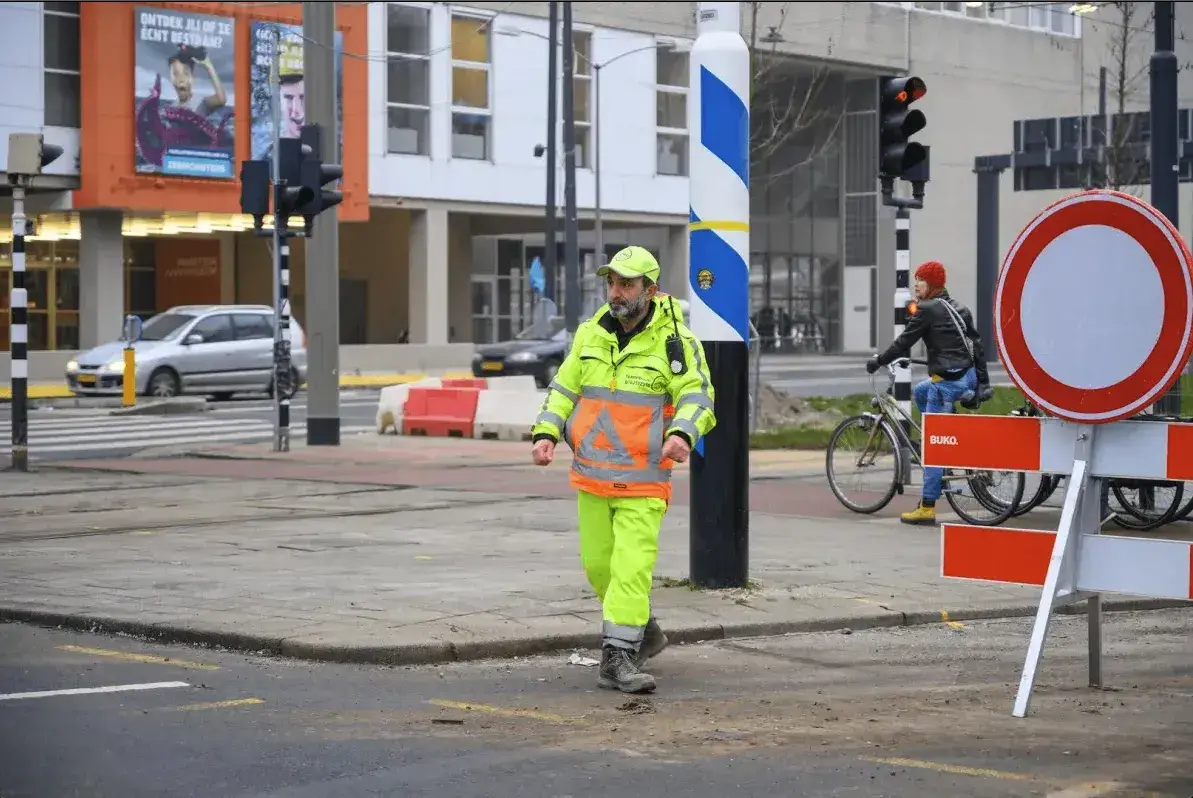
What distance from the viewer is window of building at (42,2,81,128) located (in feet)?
130

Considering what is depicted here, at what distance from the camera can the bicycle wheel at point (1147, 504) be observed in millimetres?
12383

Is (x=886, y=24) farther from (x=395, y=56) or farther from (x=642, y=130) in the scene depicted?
(x=395, y=56)

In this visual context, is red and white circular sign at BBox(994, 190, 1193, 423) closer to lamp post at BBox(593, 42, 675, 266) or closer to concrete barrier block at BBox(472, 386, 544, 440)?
concrete barrier block at BBox(472, 386, 544, 440)

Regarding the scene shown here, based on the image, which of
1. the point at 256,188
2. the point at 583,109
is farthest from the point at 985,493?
the point at 583,109

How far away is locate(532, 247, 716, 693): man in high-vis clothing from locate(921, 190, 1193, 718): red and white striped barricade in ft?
3.53

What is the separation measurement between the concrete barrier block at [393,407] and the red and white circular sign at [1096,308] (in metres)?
17.2

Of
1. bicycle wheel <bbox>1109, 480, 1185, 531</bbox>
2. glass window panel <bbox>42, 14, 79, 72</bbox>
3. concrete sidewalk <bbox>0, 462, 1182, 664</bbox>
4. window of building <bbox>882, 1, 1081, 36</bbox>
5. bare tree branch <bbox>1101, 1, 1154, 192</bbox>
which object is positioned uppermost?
window of building <bbox>882, 1, 1081, 36</bbox>

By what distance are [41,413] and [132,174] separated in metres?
13.0

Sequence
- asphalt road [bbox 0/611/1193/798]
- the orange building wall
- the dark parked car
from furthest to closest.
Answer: the orange building wall → the dark parked car → asphalt road [bbox 0/611/1193/798]

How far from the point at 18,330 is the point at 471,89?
31698mm

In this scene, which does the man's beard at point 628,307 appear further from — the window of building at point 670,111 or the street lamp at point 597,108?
the window of building at point 670,111

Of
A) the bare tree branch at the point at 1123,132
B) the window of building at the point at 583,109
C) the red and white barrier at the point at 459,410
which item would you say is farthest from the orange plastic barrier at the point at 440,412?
the window of building at the point at 583,109

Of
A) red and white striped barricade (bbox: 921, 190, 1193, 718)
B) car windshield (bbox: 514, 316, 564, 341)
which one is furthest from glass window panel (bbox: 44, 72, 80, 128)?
red and white striped barricade (bbox: 921, 190, 1193, 718)

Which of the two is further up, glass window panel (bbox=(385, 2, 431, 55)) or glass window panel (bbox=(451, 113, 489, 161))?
glass window panel (bbox=(385, 2, 431, 55))
